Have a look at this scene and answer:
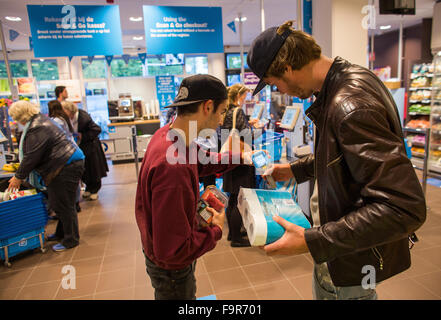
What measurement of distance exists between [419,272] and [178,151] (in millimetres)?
2821

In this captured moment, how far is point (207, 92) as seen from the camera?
4.48 feet

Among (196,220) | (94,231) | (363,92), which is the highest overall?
(363,92)

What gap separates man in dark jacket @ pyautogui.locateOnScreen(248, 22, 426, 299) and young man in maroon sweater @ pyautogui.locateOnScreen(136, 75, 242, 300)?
0.96 ft

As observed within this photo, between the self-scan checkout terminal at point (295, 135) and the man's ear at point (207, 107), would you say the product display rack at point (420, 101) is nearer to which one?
the self-scan checkout terminal at point (295, 135)

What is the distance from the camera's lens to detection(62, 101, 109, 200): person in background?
17.0ft

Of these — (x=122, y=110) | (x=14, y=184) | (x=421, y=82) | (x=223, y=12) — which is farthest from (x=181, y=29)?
(x=421, y=82)

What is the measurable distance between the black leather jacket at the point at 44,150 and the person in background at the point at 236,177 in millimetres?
1866

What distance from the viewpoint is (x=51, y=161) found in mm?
3449

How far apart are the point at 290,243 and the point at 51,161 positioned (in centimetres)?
326

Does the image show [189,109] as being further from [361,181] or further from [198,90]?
[361,181]

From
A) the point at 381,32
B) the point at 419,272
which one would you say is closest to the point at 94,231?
the point at 419,272

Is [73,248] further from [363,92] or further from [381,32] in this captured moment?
[381,32]

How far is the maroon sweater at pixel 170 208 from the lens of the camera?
1.22 meters

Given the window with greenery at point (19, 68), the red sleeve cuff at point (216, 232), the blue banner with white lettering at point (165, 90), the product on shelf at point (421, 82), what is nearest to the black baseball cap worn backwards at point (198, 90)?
the red sleeve cuff at point (216, 232)
